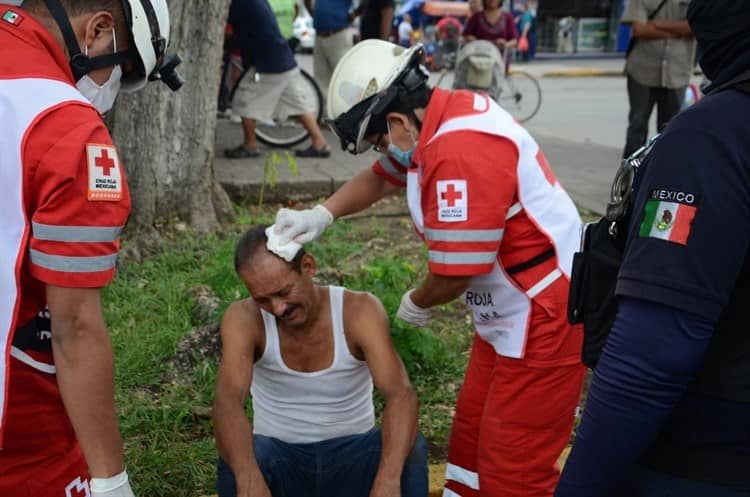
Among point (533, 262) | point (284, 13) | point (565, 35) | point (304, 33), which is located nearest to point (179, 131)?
point (533, 262)

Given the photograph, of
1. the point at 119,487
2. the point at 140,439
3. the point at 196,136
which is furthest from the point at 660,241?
the point at 196,136

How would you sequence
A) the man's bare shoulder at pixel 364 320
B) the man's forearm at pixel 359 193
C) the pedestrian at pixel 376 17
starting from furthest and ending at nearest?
the pedestrian at pixel 376 17 → the man's forearm at pixel 359 193 → the man's bare shoulder at pixel 364 320

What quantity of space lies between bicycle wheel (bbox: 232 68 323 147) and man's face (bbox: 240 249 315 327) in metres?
5.20

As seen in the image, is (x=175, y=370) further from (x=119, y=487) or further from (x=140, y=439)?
(x=119, y=487)

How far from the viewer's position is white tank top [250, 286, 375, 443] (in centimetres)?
278

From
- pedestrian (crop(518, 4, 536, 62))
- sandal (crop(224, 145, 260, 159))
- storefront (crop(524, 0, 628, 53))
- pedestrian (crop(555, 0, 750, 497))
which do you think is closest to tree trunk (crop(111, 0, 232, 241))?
sandal (crop(224, 145, 260, 159))

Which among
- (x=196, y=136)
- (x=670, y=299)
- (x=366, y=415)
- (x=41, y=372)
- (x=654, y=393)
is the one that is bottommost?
(x=366, y=415)

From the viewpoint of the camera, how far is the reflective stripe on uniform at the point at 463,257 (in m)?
2.38

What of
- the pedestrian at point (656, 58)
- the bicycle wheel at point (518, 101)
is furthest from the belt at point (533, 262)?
the bicycle wheel at point (518, 101)

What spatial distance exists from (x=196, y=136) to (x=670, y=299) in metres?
4.23

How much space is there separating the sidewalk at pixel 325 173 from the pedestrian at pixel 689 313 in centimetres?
493

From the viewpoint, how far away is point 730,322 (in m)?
1.40

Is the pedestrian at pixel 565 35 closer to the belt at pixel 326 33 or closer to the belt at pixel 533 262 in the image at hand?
the belt at pixel 326 33

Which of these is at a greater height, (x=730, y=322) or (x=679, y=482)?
(x=730, y=322)
